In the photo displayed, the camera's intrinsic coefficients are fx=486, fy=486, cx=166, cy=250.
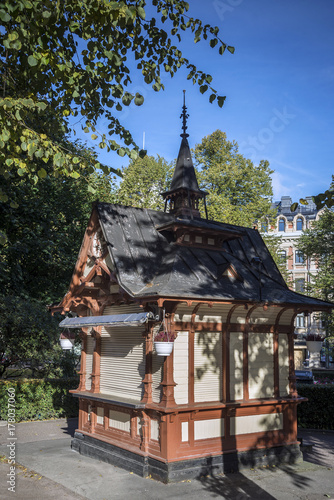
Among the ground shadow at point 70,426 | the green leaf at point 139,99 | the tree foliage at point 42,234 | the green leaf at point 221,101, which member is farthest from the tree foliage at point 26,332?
the green leaf at point 221,101

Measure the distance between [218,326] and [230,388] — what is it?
1604 millimetres

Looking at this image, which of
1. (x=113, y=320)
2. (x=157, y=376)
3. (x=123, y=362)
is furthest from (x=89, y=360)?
(x=157, y=376)

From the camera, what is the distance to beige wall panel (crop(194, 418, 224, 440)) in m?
11.6

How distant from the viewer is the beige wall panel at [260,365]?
1288cm

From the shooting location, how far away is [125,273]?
40.6 ft

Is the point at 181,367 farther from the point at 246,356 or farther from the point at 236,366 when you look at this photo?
the point at 246,356

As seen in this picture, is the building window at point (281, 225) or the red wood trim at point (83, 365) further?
the building window at point (281, 225)

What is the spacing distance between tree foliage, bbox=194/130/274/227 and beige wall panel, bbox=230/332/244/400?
19.5 metres

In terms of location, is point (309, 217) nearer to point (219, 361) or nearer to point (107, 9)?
point (219, 361)

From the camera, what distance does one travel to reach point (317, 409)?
19.0 meters

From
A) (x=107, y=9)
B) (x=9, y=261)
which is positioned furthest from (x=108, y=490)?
(x=9, y=261)

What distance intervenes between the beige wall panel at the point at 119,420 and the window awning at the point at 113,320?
2.44 m

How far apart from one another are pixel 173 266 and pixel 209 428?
4.05 metres

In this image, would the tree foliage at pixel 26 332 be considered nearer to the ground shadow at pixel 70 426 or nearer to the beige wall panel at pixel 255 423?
the ground shadow at pixel 70 426
